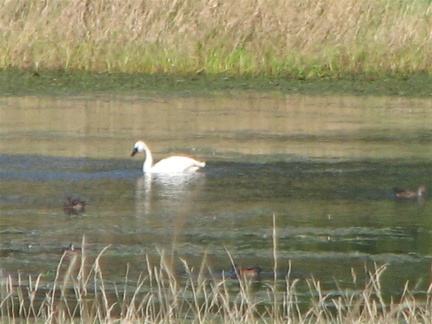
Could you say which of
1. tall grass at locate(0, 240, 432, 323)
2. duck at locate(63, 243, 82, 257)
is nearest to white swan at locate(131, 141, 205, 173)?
duck at locate(63, 243, 82, 257)

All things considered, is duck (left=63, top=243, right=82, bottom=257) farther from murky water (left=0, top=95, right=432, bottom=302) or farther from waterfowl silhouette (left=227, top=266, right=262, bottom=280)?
waterfowl silhouette (left=227, top=266, right=262, bottom=280)

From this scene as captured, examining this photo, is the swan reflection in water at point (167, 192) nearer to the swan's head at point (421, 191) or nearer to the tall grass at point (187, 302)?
the swan's head at point (421, 191)

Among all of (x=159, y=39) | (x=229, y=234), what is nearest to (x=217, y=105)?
(x=159, y=39)

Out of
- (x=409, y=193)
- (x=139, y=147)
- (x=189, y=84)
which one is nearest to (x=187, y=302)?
(x=409, y=193)

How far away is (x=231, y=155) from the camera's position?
39.2 ft

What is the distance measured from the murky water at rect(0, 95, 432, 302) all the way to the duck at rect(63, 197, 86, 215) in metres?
0.08

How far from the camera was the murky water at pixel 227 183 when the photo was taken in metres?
7.92

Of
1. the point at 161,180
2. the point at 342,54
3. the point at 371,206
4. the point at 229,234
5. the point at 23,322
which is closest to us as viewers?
the point at 23,322

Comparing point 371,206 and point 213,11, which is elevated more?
point 213,11

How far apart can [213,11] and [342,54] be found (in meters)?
2.01

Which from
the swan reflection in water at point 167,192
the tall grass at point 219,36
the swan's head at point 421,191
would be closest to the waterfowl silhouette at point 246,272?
the swan reflection in water at point 167,192

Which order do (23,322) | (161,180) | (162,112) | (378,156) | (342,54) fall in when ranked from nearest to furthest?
(23,322)
(161,180)
(378,156)
(162,112)
(342,54)

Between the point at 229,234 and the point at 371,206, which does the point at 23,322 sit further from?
the point at 371,206

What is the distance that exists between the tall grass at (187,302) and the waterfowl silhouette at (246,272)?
68mm
